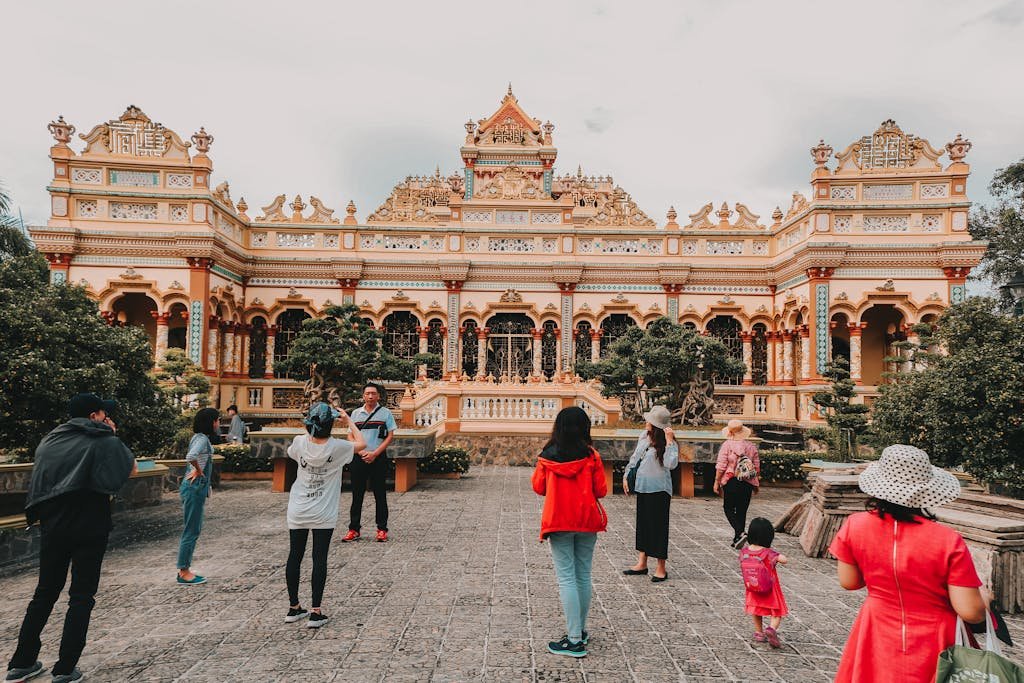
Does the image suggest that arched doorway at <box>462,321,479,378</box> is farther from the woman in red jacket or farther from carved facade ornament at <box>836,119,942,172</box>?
the woman in red jacket

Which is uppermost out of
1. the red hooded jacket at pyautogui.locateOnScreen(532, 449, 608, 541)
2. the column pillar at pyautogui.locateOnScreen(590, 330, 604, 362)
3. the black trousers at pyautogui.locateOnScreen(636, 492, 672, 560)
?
the column pillar at pyautogui.locateOnScreen(590, 330, 604, 362)

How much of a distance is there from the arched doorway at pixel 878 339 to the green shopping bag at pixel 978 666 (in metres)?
19.3

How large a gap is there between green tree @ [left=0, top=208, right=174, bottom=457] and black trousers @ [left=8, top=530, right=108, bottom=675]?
11.8 ft

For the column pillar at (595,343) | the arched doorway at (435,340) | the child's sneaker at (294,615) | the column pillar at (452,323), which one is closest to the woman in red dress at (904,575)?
the child's sneaker at (294,615)

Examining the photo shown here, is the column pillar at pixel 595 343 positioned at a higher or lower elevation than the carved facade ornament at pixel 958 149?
lower

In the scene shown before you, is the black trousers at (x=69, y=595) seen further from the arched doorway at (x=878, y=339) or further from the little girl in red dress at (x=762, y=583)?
the arched doorway at (x=878, y=339)

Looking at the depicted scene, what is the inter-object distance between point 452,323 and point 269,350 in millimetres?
6203

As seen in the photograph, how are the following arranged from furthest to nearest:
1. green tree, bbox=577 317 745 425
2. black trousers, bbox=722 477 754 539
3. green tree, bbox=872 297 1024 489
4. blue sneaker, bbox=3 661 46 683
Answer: green tree, bbox=577 317 745 425
green tree, bbox=872 297 1024 489
black trousers, bbox=722 477 754 539
blue sneaker, bbox=3 661 46 683

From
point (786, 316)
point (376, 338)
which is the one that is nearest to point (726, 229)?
point (786, 316)

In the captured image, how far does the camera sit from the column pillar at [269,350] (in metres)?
20.4

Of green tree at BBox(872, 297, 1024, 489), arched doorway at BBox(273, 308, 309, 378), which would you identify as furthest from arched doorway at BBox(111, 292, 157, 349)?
green tree at BBox(872, 297, 1024, 489)

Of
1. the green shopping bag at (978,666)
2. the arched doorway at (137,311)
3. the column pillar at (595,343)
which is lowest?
the green shopping bag at (978,666)

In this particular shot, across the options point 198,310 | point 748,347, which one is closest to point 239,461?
point 198,310

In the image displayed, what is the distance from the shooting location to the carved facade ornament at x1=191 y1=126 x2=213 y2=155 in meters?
18.2
